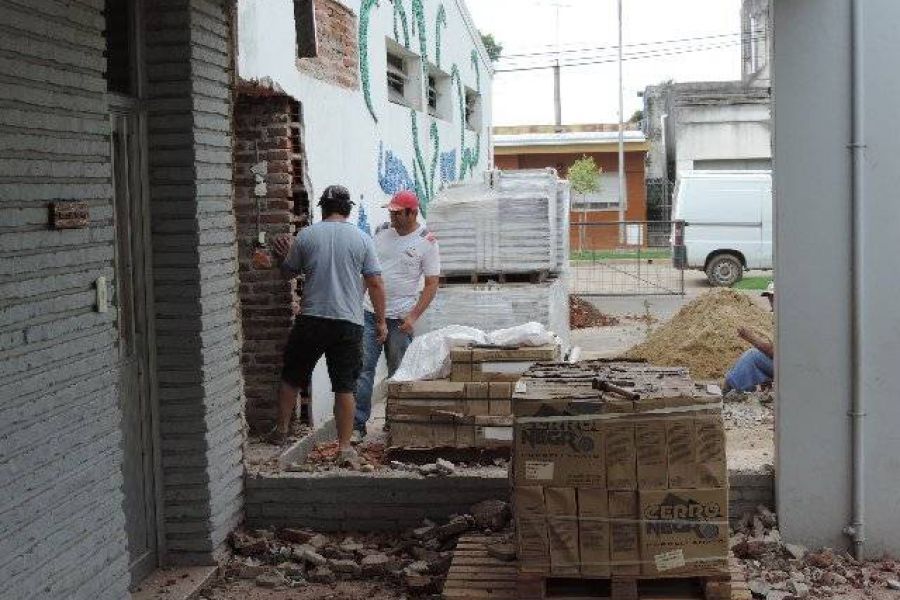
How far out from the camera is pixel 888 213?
6531mm

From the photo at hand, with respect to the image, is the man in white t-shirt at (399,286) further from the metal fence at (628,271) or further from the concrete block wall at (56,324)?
the metal fence at (628,271)

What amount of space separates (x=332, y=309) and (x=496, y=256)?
159 inches

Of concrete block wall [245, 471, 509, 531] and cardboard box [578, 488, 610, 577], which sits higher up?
cardboard box [578, 488, 610, 577]

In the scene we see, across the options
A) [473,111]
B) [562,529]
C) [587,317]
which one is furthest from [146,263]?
[473,111]

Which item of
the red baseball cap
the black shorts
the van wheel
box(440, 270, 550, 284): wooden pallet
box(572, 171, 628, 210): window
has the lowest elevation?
the van wheel

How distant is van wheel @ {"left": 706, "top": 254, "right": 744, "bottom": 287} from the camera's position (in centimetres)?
2534

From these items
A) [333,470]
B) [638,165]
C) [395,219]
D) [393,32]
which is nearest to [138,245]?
[333,470]

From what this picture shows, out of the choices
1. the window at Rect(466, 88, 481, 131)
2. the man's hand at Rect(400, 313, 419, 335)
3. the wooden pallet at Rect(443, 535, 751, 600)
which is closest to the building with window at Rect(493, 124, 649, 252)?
the window at Rect(466, 88, 481, 131)

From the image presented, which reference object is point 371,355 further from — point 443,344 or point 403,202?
point 403,202

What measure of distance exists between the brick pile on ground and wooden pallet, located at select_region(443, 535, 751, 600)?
13.5m

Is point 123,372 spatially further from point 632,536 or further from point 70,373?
point 632,536

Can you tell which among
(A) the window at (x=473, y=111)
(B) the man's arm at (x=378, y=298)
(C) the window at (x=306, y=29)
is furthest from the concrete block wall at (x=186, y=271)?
(A) the window at (x=473, y=111)

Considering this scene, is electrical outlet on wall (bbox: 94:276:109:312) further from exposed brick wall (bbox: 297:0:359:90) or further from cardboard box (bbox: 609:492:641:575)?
exposed brick wall (bbox: 297:0:359:90)

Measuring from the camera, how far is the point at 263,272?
9.06 metres
